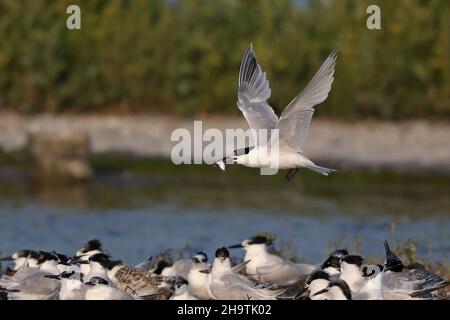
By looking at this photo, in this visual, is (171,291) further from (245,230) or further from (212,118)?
(212,118)

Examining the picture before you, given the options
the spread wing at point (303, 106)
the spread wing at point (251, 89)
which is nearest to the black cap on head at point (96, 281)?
the spread wing at point (303, 106)

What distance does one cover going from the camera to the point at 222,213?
16375mm

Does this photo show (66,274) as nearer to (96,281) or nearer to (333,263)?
(96,281)

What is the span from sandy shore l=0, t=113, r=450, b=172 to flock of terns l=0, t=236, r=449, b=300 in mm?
10250

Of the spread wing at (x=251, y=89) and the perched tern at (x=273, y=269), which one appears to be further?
the spread wing at (x=251, y=89)

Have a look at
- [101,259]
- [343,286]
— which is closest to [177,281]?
[101,259]

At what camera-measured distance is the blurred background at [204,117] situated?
627 inches

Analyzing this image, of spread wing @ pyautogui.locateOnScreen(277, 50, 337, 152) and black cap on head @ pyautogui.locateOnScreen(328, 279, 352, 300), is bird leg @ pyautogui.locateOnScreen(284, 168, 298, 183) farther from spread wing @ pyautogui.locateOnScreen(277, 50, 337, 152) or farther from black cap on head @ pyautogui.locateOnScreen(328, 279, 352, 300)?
black cap on head @ pyautogui.locateOnScreen(328, 279, 352, 300)

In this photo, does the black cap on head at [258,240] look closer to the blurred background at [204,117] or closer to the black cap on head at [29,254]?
the black cap on head at [29,254]

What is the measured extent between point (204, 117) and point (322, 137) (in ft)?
7.61

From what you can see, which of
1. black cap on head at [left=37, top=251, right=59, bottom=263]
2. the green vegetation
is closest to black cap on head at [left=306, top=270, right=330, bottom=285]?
black cap on head at [left=37, top=251, right=59, bottom=263]

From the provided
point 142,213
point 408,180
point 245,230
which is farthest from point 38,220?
point 408,180

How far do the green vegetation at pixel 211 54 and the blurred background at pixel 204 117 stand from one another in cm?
3

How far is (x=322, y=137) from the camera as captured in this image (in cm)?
2083
